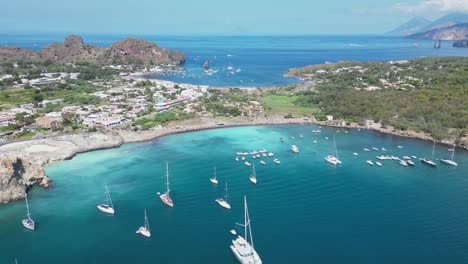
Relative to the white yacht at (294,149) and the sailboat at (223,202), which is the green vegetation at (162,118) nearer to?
the white yacht at (294,149)

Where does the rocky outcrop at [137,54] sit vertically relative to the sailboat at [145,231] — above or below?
above

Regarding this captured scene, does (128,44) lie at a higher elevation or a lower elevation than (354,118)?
higher

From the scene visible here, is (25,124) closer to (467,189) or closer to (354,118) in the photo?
(354,118)

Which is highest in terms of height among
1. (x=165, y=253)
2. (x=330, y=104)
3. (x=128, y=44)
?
(x=128, y=44)

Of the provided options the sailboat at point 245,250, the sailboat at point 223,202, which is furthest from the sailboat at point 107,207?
the sailboat at point 245,250

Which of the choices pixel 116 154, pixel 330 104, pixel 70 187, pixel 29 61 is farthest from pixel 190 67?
pixel 70 187

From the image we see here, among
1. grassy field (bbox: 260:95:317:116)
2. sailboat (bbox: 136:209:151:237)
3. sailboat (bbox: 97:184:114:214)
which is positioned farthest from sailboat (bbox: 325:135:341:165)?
sailboat (bbox: 97:184:114:214)

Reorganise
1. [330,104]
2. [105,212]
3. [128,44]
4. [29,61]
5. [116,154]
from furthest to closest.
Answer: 1. [128,44]
2. [29,61]
3. [330,104]
4. [116,154]
5. [105,212]
